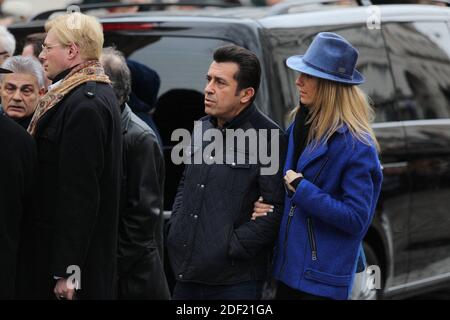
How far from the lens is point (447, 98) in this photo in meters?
8.12

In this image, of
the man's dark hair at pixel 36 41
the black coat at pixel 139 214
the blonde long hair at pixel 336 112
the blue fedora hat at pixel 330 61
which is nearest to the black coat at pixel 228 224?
the blonde long hair at pixel 336 112

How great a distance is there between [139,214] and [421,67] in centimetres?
276

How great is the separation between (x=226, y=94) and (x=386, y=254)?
244cm

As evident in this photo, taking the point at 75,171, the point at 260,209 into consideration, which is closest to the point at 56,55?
the point at 75,171

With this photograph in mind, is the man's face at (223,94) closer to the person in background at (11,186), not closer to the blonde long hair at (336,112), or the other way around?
the blonde long hair at (336,112)

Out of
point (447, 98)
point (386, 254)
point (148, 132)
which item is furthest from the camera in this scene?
Answer: point (447, 98)

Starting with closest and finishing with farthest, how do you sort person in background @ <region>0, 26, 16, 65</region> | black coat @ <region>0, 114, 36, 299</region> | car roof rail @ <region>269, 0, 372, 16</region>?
black coat @ <region>0, 114, 36, 299</region> < person in background @ <region>0, 26, 16, 65</region> < car roof rail @ <region>269, 0, 372, 16</region>

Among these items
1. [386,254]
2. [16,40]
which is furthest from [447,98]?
[16,40]

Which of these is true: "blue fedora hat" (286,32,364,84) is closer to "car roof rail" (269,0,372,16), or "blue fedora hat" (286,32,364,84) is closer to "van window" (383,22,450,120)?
"car roof rail" (269,0,372,16)

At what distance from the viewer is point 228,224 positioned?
5367mm

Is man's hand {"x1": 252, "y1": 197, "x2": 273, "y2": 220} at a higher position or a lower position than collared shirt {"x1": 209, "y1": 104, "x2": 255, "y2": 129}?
lower

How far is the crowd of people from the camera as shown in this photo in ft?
17.0

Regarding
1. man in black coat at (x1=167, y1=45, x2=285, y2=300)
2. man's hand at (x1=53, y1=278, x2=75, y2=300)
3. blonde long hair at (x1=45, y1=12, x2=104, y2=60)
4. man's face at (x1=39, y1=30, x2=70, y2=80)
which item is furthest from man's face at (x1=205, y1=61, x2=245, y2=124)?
man's hand at (x1=53, y1=278, x2=75, y2=300)
